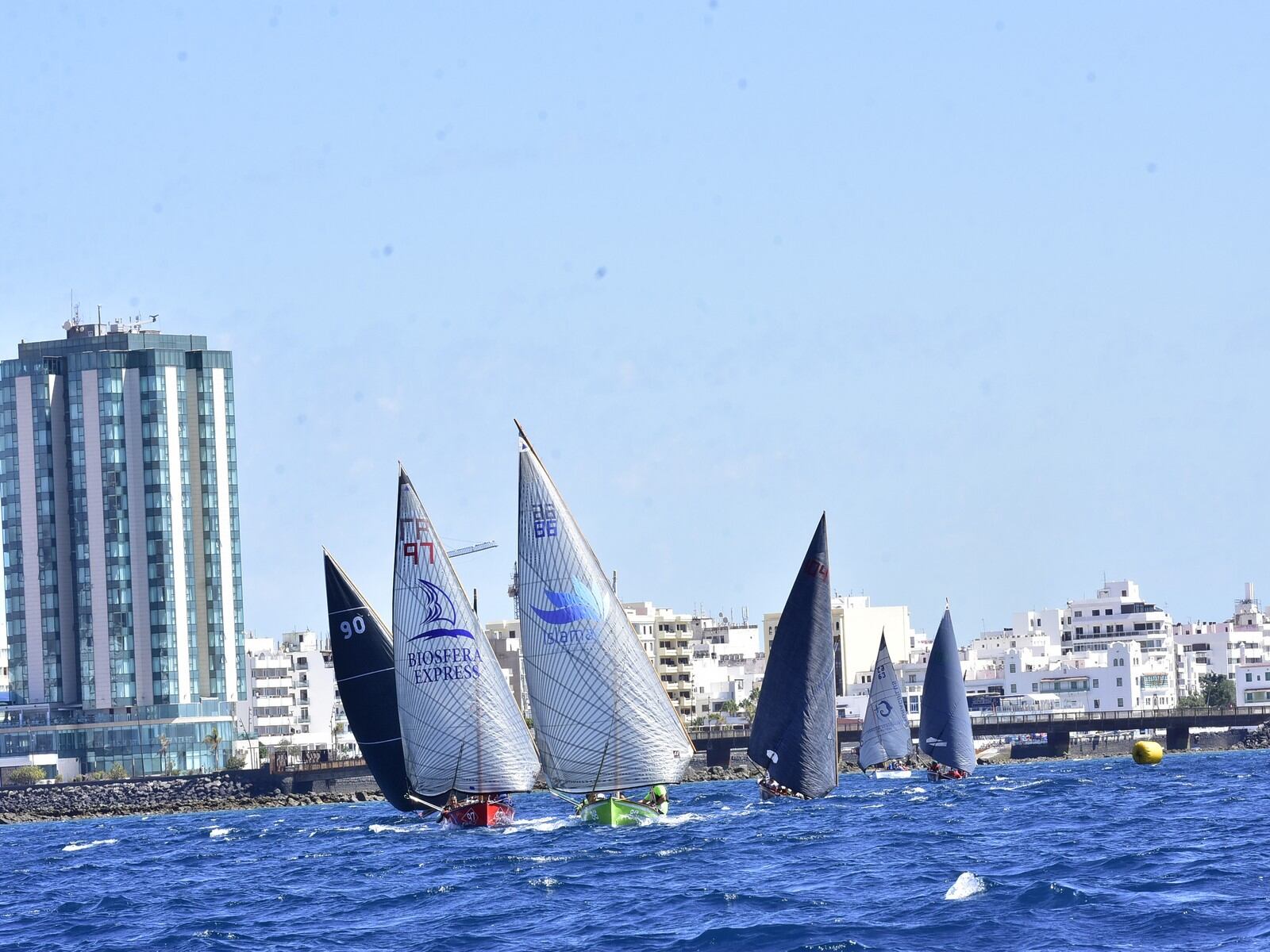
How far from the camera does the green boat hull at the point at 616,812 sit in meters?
68.8

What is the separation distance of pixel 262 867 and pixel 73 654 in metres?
101

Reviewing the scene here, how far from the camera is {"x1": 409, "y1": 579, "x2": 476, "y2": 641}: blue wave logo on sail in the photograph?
71.2 m

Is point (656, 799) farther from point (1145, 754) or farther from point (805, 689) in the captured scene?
point (1145, 754)

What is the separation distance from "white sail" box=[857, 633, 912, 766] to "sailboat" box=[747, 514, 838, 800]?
45999 millimetres

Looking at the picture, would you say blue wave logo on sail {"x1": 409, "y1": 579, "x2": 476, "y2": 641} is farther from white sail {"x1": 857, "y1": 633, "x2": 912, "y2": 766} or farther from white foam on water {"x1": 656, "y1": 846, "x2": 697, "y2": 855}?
white sail {"x1": 857, "y1": 633, "x2": 912, "y2": 766}

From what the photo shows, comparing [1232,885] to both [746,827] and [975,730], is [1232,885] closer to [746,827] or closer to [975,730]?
[746,827]

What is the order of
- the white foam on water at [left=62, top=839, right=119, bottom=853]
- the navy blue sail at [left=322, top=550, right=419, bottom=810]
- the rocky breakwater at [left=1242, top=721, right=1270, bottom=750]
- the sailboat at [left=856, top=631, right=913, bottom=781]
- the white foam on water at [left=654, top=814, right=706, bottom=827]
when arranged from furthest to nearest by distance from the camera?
the rocky breakwater at [left=1242, top=721, right=1270, bottom=750] < the sailboat at [left=856, top=631, right=913, bottom=781] < the white foam on water at [left=62, top=839, right=119, bottom=853] < the navy blue sail at [left=322, top=550, right=419, bottom=810] < the white foam on water at [left=654, top=814, right=706, bottom=827]

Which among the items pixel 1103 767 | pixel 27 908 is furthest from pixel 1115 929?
pixel 1103 767

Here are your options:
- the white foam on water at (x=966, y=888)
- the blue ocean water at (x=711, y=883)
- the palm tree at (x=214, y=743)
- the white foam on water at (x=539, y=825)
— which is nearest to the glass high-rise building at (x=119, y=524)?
the palm tree at (x=214, y=743)

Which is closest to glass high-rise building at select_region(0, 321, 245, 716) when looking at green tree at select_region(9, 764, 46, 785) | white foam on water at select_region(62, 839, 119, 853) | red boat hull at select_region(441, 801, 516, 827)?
green tree at select_region(9, 764, 46, 785)

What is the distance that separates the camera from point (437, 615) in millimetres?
71375

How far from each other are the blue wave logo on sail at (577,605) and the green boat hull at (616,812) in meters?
6.40

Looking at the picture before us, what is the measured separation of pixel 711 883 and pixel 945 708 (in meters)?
66.1

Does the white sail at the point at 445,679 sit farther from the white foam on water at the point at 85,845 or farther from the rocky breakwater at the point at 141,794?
the rocky breakwater at the point at 141,794
